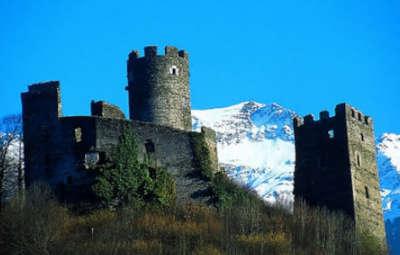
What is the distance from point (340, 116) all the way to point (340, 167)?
11.2 feet

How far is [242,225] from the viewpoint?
66.2 m

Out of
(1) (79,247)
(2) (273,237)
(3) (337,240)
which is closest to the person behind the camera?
(1) (79,247)

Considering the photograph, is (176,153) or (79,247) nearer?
(79,247)

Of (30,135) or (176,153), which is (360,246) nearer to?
(176,153)

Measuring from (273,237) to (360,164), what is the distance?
1370 cm

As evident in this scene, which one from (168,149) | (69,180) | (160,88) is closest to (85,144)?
(69,180)

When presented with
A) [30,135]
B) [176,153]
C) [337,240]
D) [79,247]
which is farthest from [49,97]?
[337,240]

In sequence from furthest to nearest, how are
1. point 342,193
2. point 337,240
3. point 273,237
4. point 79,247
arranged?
point 342,193 → point 337,240 → point 273,237 → point 79,247

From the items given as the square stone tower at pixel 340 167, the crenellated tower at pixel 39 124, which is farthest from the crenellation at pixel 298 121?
the crenellated tower at pixel 39 124

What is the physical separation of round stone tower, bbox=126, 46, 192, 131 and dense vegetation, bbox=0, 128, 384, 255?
5.49m

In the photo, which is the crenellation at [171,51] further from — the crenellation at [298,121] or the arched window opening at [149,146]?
the crenellation at [298,121]

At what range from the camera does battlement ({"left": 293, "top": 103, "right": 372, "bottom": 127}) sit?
254ft

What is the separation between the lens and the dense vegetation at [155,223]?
61406 millimetres

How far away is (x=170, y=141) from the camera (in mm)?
70375
